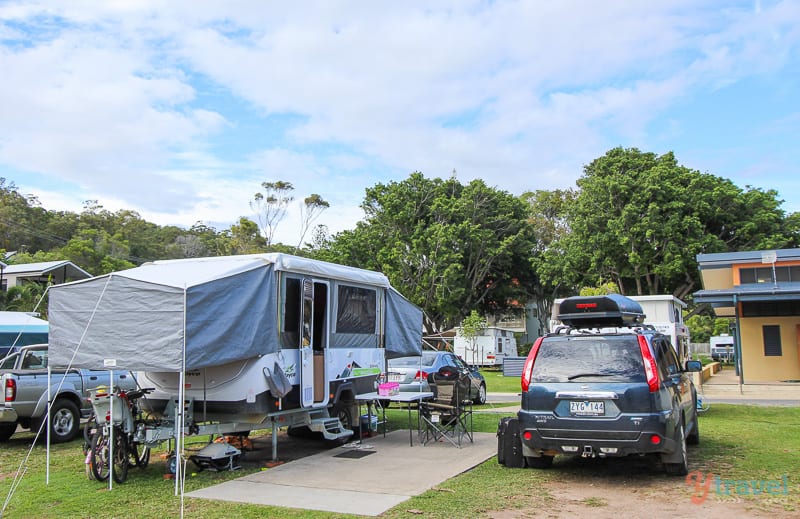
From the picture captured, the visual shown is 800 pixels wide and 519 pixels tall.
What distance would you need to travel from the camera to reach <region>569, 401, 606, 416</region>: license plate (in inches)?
272

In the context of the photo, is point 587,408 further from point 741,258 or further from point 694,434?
point 741,258

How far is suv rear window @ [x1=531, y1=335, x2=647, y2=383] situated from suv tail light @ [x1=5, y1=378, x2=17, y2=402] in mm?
8055

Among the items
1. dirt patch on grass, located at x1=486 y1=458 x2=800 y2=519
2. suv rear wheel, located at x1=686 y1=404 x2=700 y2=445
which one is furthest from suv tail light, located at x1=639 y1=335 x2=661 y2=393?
suv rear wheel, located at x1=686 y1=404 x2=700 y2=445

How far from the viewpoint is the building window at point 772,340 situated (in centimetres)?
2402

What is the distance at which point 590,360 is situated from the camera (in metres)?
7.29

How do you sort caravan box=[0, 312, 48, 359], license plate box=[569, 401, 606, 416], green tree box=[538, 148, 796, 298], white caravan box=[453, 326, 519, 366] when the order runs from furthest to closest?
1. white caravan box=[453, 326, 519, 366]
2. green tree box=[538, 148, 796, 298]
3. caravan box=[0, 312, 48, 359]
4. license plate box=[569, 401, 606, 416]

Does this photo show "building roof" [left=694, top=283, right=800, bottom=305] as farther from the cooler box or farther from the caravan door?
the caravan door

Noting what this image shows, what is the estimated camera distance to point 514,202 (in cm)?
4144

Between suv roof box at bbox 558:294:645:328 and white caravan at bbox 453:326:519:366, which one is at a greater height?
suv roof box at bbox 558:294:645:328

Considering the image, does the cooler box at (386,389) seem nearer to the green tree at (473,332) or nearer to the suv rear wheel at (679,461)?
the suv rear wheel at (679,461)

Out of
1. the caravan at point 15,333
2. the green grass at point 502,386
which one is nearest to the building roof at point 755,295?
the green grass at point 502,386

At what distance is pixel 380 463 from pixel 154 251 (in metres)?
51.8

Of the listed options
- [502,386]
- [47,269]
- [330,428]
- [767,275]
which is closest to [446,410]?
[330,428]

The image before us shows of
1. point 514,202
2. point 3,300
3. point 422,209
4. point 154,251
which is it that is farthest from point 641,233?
point 154,251
